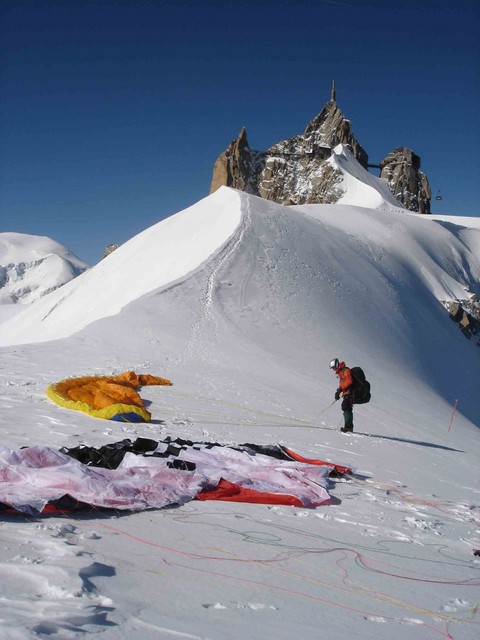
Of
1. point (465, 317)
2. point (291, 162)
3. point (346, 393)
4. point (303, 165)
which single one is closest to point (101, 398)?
point (346, 393)

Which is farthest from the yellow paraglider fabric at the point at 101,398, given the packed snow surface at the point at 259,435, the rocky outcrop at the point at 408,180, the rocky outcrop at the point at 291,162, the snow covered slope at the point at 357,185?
the rocky outcrop at the point at 408,180

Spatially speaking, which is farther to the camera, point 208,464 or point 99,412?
point 99,412

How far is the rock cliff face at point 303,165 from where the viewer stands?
82.2 m

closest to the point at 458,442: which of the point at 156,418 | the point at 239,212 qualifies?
the point at 156,418

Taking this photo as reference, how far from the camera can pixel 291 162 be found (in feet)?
280

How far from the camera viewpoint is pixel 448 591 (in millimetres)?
4059

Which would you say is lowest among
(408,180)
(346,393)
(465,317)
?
(346,393)

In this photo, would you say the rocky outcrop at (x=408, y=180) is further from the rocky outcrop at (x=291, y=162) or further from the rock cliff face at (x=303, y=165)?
the rocky outcrop at (x=291, y=162)

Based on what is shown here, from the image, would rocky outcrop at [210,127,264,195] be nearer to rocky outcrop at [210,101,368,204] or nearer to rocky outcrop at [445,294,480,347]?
rocky outcrop at [210,101,368,204]

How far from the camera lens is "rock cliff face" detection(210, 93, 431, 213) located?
270 ft

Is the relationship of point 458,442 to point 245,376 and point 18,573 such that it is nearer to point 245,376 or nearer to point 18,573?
point 245,376

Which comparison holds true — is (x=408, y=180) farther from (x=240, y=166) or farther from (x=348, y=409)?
(x=348, y=409)

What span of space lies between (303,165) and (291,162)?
9.54 ft

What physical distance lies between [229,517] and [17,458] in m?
2.04
